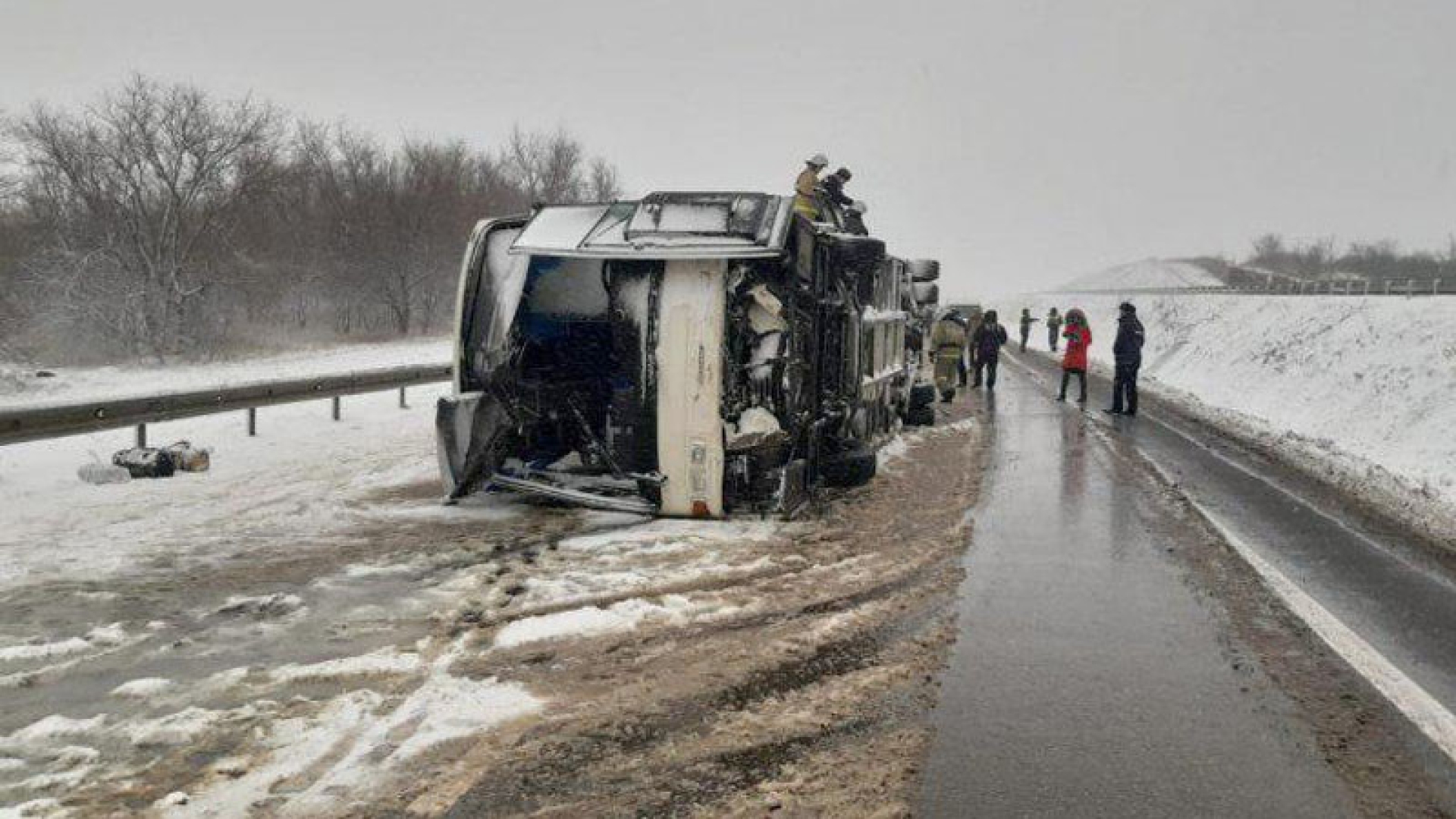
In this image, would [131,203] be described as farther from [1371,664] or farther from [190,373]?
[1371,664]

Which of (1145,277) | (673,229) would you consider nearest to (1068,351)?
(673,229)

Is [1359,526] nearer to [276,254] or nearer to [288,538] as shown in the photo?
[288,538]

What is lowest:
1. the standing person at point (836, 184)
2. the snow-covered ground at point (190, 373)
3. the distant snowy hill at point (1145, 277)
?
the snow-covered ground at point (190, 373)

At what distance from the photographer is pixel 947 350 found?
18.4 m

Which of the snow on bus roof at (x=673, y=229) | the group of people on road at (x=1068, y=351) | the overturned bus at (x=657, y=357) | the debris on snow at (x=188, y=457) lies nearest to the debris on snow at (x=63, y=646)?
the overturned bus at (x=657, y=357)

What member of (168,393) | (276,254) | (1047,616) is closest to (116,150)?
(276,254)

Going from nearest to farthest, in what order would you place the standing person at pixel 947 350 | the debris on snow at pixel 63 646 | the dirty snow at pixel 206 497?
the debris on snow at pixel 63 646, the dirty snow at pixel 206 497, the standing person at pixel 947 350

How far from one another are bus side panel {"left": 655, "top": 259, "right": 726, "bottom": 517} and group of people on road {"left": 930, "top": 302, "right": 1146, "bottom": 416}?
34.1 feet

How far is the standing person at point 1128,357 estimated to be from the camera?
1595cm

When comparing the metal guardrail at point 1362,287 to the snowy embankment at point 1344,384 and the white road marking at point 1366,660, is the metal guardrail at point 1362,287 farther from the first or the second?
the white road marking at point 1366,660

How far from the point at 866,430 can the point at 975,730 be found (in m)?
6.97

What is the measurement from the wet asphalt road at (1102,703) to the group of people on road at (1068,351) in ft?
30.1

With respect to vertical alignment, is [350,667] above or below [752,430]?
below

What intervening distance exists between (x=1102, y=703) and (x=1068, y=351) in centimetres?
1469
